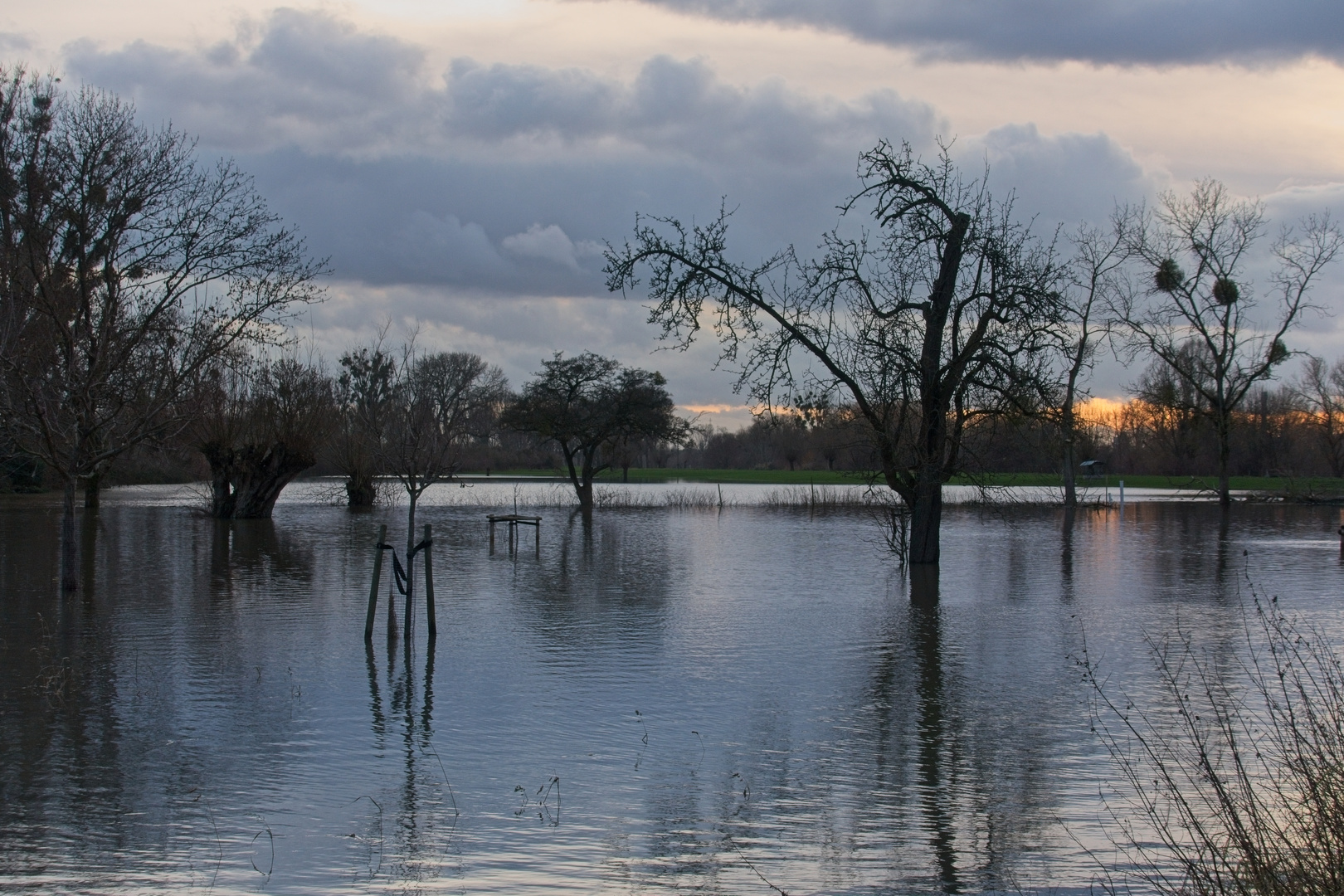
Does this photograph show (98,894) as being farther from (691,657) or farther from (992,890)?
(691,657)

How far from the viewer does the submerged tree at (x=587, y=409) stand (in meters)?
50.7

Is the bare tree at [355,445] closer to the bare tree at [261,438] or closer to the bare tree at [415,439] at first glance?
the bare tree at [261,438]

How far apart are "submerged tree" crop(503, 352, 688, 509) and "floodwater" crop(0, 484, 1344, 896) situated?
2852 centimetres

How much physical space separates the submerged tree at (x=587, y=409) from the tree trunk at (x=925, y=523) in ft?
95.3

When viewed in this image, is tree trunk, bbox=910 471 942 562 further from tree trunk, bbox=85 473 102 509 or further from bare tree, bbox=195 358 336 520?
tree trunk, bbox=85 473 102 509

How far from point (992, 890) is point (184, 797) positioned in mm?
5499

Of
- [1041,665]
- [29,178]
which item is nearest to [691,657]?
[1041,665]

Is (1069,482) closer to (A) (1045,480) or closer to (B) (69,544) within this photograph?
(A) (1045,480)

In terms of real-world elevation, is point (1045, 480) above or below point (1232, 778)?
above

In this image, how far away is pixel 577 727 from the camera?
379 inches

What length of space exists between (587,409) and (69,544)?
116 ft

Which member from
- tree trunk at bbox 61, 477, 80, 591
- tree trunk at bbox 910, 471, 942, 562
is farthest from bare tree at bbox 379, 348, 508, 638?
tree trunk at bbox 910, 471, 942, 562

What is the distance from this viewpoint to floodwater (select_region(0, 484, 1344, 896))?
6.42 metres

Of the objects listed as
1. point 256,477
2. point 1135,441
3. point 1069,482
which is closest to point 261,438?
point 256,477
